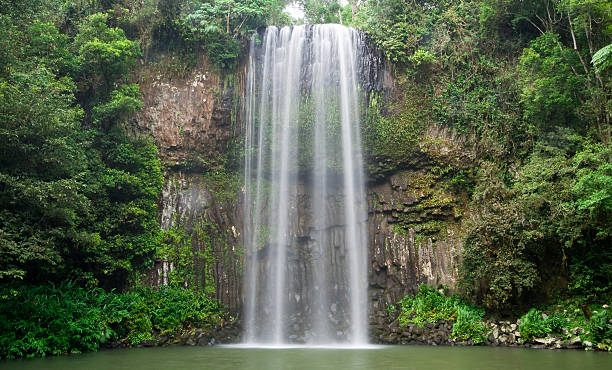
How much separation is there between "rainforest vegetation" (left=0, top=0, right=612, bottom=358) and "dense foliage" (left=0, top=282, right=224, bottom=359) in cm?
5

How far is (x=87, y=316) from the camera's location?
41.7 ft

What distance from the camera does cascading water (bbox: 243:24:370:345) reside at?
1688 cm

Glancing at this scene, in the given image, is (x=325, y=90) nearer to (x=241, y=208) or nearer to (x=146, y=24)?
(x=241, y=208)

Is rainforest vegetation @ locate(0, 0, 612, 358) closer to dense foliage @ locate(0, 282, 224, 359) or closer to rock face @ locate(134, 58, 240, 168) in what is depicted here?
dense foliage @ locate(0, 282, 224, 359)

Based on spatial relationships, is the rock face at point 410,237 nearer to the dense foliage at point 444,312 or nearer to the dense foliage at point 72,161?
the dense foliage at point 444,312

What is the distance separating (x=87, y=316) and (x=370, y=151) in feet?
37.3

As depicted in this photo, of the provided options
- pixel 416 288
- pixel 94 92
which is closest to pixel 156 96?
pixel 94 92

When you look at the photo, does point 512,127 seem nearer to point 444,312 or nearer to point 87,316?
point 444,312

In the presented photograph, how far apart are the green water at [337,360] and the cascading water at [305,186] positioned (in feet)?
15.1

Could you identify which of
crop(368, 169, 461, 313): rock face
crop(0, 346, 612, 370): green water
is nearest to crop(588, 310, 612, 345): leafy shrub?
crop(0, 346, 612, 370): green water

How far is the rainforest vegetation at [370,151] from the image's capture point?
1223cm

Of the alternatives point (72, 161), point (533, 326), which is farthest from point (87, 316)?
point (533, 326)

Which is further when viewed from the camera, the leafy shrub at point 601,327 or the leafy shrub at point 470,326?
the leafy shrub at point 470,326

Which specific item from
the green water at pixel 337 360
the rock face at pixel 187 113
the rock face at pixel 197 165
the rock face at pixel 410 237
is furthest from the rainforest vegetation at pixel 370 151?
the green water at pixel 337 360
